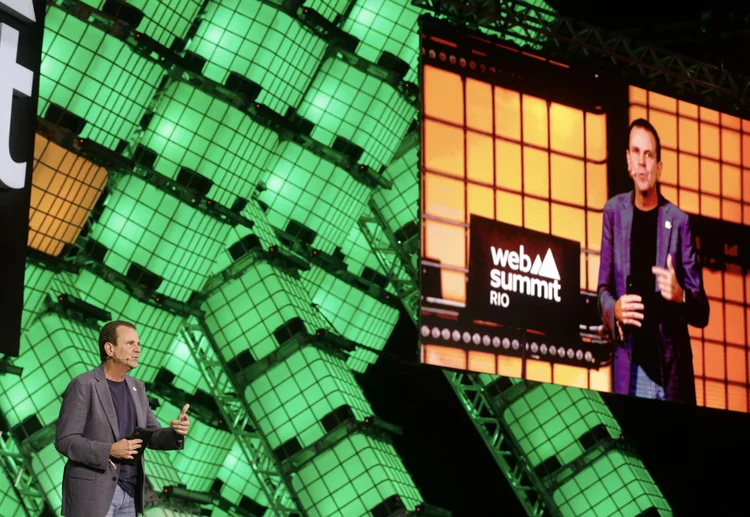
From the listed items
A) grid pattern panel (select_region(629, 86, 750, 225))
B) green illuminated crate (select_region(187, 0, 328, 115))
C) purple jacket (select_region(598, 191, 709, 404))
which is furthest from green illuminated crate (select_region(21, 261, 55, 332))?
grid pattern panel (select_region(629, 86, 750, 225))

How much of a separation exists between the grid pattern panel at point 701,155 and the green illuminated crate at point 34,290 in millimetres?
8089

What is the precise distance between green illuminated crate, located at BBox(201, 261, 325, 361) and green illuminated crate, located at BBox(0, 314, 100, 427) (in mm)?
2912

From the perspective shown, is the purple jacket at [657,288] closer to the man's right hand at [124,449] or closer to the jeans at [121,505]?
the jeans at [121,505]

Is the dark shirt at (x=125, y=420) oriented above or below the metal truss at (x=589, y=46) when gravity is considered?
below

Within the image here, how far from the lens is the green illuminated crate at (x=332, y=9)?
18344 mm

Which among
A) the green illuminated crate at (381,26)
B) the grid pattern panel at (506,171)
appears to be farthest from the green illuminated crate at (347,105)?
the grid pattern panel at (506,171)

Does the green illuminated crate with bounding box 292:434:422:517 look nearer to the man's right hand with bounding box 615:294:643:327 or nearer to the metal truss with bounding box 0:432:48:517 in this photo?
the man's right hand with bounding box 615:294:643:327

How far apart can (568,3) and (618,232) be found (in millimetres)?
6113

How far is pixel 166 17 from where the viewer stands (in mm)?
15906

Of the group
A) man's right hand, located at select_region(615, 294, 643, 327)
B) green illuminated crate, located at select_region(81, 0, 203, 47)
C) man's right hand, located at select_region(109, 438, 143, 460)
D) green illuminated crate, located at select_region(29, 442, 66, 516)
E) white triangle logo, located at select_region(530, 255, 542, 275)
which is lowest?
man's right hand, located at select_region(109, 438, 143, 460)

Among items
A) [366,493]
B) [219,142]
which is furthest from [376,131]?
[366,493]

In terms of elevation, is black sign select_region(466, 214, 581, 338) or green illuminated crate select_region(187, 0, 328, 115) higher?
green illuminated crate select_region(187, 0, 328, 115)

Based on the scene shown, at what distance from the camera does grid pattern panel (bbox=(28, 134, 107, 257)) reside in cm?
1430

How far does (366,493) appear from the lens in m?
16.4
